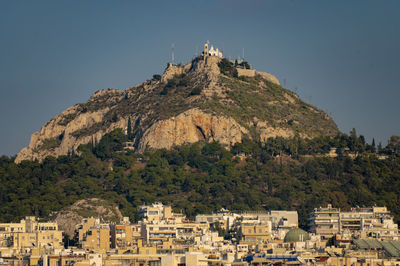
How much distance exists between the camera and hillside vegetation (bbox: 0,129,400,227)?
171000 millimetres

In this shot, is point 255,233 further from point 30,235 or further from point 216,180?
point 216,180

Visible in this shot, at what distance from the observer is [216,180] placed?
186125 millimetres

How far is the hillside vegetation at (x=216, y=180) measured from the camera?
6732 inches

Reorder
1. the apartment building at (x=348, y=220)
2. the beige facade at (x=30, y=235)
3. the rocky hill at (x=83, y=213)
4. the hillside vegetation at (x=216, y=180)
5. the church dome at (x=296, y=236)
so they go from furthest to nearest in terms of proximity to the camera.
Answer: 1. the hillside vegetation at (x=216, y=180)
2. the rocky hill at (x=83, y=213)
3. the apartment building at (x=348, y=220)
4. the beige facade at (x=30, y=235)
5. the church dome at (x=296, y=236)

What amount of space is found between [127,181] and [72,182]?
822 cm

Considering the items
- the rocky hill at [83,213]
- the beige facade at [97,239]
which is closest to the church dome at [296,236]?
the beige facade at [97,239]

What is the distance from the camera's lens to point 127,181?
187 m

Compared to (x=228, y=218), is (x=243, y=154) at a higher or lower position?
higher

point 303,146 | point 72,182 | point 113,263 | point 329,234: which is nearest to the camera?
point 113,263

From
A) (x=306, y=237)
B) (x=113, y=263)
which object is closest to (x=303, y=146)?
(x=306, y=237)

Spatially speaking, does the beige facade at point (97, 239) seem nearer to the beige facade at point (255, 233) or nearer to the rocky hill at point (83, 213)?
the beige facade at point (255, 233)

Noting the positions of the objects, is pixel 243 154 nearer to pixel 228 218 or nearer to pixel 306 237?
pixel 228 218

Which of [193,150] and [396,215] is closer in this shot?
[396,215]

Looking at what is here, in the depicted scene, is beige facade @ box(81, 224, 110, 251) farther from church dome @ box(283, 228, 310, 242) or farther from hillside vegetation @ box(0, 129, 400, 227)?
hillside vegetation @ box(0, 129, 400, 227)
